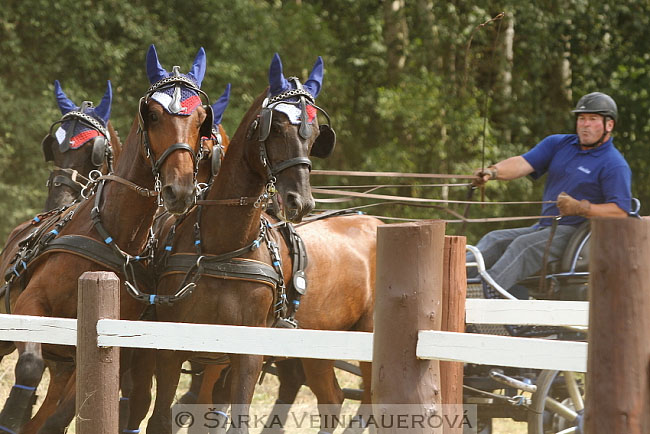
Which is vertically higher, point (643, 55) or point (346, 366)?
point (643, 55)

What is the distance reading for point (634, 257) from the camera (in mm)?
2311

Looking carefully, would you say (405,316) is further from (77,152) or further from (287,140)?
(77,152)

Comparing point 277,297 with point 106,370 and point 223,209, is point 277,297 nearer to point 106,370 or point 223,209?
point 223,209

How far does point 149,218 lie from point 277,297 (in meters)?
0.80

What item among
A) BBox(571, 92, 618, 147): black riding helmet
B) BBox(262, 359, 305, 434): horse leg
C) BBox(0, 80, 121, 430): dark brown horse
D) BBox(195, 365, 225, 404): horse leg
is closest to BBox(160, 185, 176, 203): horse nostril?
BBox(195, 365, 225, 404): horse leg

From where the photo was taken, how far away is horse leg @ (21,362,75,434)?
4.36 m

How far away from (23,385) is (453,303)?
6.70 ft

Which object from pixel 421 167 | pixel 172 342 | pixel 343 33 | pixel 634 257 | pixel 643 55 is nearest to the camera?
pixel 634 257

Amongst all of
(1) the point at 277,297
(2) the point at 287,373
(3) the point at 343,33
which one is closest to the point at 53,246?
(1) the point at 277,297

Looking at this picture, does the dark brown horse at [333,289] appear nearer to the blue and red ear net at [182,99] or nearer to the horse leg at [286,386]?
the horse leg at [286,386]

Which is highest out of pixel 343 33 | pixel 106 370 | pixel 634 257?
pixel 343 33

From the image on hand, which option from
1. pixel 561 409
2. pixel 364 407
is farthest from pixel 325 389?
pixel 561 409

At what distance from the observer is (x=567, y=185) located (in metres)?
5.83

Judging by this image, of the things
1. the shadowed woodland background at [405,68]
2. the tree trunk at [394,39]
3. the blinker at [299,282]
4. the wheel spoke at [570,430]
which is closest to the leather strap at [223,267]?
the blinker at [299,282]
